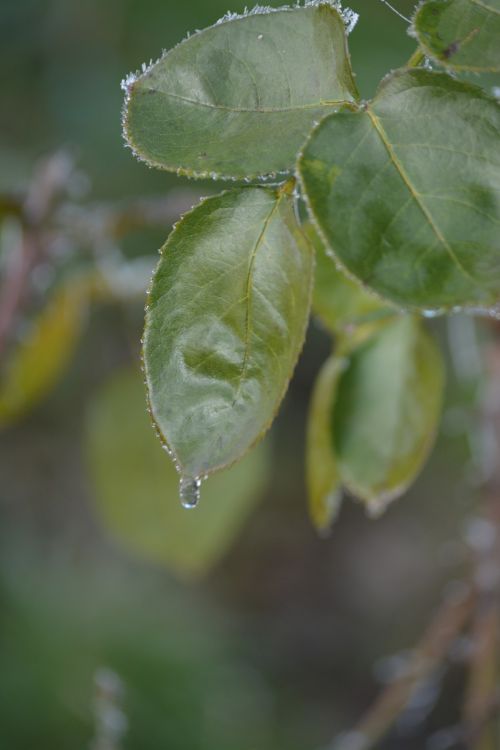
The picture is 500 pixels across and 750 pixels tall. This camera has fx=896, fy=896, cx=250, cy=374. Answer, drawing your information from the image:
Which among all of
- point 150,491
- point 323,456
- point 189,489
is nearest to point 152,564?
point 150,491

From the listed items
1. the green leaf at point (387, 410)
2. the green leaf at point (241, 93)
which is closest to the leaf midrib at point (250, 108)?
the green leaf at point (241, 93)

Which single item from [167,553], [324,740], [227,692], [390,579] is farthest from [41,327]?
[390,579]

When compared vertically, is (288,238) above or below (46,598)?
below

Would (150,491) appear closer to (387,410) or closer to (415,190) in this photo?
(387,410)

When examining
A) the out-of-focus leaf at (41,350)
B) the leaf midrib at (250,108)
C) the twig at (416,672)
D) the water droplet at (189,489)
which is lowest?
the twig at (416,672)

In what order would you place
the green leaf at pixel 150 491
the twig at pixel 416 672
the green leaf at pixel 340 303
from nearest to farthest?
the green leaf at pixel 340 303, the twig at pixel 416 672, the green leaf at pixel 150 491

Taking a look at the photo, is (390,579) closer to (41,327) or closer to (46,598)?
(46,598)

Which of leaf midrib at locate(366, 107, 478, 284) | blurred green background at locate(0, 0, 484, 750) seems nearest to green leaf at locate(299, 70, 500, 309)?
leaf midrib at locate(366, 107, 478, 284)

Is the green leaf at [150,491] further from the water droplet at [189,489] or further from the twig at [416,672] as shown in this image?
the water droplet at [189,489]
